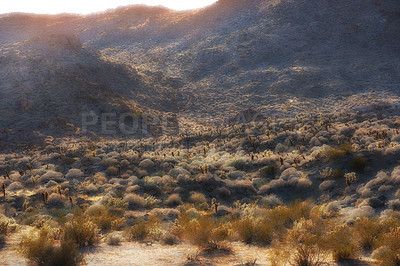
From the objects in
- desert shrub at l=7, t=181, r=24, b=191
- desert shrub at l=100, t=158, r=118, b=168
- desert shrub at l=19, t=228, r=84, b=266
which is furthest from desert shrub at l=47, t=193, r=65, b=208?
desert shrub at l=19, t=228, r=84, b=266

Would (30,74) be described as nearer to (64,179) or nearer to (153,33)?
(64,179)

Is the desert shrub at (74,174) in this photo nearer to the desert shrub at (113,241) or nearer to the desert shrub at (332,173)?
the desert shrub at (113,241)

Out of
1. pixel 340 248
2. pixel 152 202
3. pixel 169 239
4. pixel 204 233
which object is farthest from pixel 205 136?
pixel 340 248

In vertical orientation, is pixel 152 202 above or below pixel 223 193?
above

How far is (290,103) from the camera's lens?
127 feet

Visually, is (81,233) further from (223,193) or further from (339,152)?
(339,152)

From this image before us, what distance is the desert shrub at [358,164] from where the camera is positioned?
49.4ft

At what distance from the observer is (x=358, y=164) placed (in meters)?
15.2

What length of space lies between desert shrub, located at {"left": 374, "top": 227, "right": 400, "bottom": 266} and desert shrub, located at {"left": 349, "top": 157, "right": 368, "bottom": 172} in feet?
25.6

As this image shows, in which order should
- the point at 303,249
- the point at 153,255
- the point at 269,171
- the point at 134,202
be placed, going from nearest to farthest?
the point at 303,249
the point at 153,255
the point at 134,202
the point at 269,171

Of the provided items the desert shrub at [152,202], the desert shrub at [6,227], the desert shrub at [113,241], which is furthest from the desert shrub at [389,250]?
the desert shrub at [6,227]

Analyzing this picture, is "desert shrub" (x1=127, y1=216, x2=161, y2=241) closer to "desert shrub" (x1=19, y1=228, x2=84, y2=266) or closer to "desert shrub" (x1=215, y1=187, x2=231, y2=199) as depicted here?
"desert shrub" (x1=19, y1=228, x2=84, y2=266)

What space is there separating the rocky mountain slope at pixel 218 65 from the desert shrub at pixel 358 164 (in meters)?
21.2

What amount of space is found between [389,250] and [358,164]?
9.18 metres
